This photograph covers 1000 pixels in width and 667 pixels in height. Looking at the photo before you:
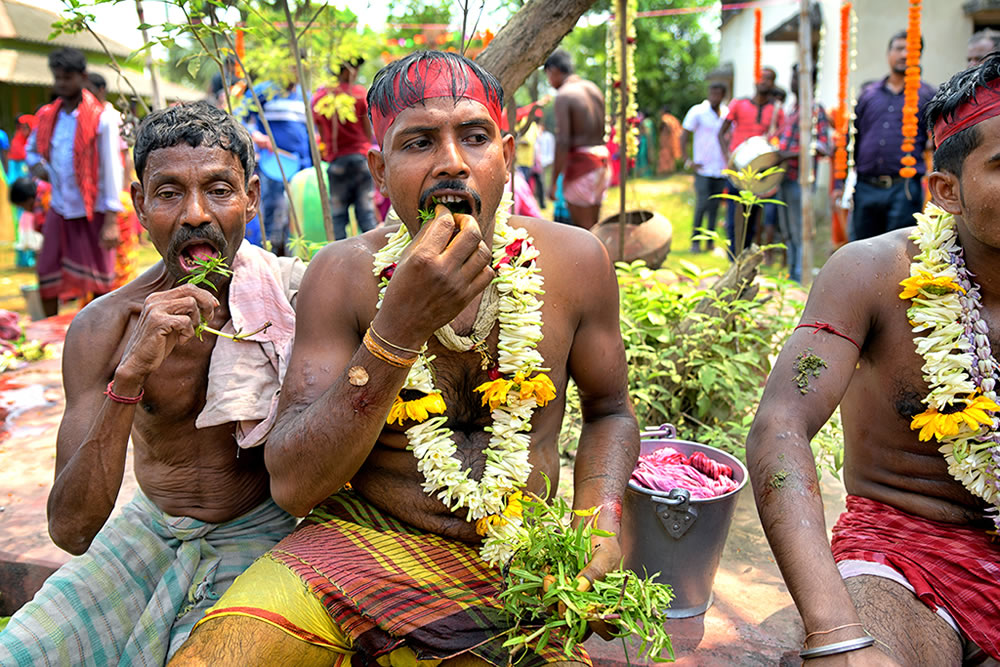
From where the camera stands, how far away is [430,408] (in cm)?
223

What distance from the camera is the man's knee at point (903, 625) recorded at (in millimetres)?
1930

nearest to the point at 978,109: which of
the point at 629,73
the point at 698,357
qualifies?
the point at 698,357

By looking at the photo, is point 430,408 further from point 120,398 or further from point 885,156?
point 885,156

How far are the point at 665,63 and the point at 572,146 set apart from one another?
25256mm

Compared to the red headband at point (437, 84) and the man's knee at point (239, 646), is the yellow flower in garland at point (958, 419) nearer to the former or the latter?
the red headband at point (437, 84)

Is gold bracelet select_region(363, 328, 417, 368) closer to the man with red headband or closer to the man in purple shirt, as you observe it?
the man with red headband

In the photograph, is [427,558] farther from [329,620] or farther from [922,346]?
[922,346]

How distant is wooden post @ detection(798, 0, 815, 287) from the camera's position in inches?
243

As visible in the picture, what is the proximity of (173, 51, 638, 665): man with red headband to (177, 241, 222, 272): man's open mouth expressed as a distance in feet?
1.19

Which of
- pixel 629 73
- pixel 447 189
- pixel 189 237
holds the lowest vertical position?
pixel 189 237

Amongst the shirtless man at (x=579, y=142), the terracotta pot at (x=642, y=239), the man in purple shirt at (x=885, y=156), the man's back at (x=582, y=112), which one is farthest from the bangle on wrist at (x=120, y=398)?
the man in purple shirt at (x=885, y=156)

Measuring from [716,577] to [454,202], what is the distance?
79.7 inches

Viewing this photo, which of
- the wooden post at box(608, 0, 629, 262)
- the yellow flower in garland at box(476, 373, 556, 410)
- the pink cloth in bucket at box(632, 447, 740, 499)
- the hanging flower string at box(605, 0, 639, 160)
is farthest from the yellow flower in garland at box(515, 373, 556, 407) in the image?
the hanging flower string at box(605, 0, 639, 160)

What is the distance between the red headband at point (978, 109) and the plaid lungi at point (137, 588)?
96.5 inches
